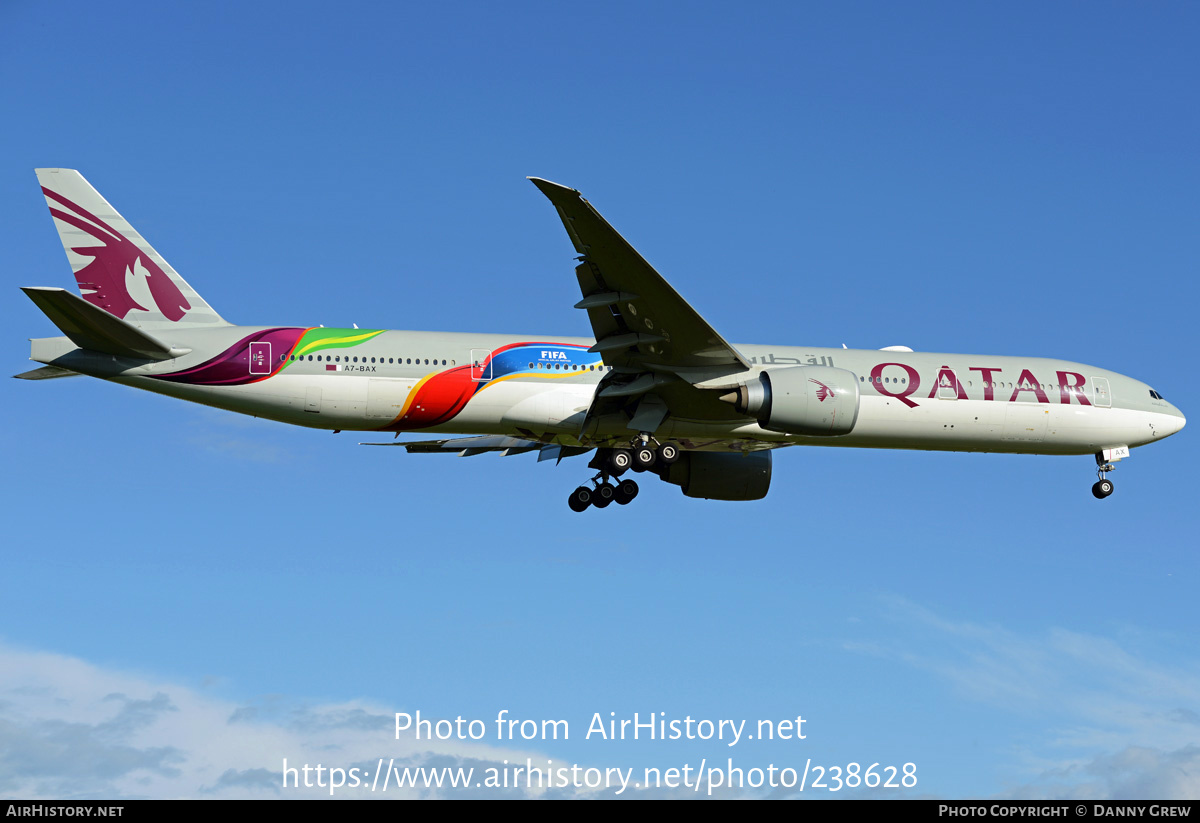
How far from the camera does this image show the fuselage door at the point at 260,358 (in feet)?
85.7

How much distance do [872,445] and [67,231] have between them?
19847 mm

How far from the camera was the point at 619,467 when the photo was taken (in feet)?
90.4

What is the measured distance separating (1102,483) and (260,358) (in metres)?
20.8

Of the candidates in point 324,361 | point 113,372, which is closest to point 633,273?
point 324,361

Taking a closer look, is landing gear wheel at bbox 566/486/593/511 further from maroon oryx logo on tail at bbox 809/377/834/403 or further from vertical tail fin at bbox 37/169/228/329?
vertical tail fin at bbox 37/169/228/329

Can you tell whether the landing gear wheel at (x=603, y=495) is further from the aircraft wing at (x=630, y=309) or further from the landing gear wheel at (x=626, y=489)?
the aircraft wing at (x=630, y=309)

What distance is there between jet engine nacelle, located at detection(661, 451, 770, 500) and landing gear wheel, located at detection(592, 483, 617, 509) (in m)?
2.97

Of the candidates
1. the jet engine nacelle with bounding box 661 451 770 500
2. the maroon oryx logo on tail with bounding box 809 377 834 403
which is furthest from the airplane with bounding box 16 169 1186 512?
the jet engine nacelle with bounding box 661 451 770 500

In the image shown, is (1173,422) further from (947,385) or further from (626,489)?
(626,489)

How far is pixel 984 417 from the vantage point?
28234 millimetres

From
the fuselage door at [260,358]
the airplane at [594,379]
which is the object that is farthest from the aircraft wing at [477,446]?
the fuselage door at [260,358]

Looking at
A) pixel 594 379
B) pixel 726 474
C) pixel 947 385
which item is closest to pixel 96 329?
pixel 594 379

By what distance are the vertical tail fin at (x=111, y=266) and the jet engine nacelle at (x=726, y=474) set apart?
1245 cm
